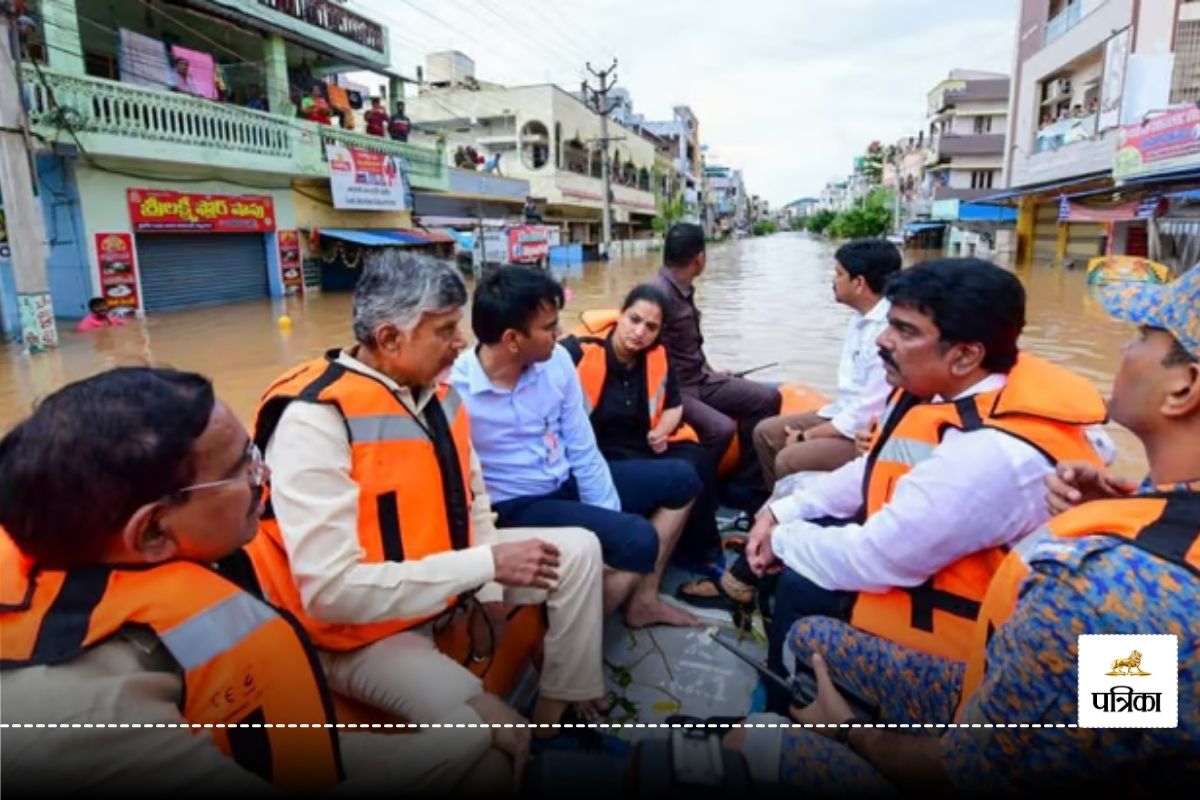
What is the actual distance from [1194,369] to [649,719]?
5.23 feet

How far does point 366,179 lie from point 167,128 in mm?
5538

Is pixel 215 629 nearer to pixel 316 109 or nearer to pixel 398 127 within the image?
pixel 316 109

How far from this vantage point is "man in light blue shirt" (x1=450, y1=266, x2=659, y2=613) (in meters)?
2.31

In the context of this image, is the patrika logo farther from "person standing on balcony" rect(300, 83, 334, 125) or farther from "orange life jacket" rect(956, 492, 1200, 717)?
"person standing on balcony" rect(300, 83, 334, 125)

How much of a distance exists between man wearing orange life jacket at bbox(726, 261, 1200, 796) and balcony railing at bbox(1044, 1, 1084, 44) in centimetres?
2540

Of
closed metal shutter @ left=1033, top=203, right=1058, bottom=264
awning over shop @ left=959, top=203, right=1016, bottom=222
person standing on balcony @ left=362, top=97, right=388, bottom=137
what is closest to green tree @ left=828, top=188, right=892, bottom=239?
awning over shop @ left=959, top=203, right=1016, bottom=222

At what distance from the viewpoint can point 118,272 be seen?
12.6 m

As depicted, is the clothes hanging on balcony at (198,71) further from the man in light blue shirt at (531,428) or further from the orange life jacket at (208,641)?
the orange life jacket at (208,641)

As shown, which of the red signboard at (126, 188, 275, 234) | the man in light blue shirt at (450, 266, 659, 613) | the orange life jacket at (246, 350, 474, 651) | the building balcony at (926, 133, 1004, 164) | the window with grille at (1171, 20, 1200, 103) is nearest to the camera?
the orange life jacket at (246, 350, 474, 651)

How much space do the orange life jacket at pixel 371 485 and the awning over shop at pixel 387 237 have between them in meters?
16.9

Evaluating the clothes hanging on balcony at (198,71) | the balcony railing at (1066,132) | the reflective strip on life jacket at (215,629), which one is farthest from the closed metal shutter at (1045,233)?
the reflective strip on life jacket at (215,629)

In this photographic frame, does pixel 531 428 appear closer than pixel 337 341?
Yes

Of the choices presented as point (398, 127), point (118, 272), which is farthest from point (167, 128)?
point (398, 127)

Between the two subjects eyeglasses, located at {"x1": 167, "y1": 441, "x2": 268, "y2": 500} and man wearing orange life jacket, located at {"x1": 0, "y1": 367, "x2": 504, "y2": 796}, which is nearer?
man wearing orange life jacket, located at {"x1": 0, "y1": 367, "x2": 504, "y2": 796}
